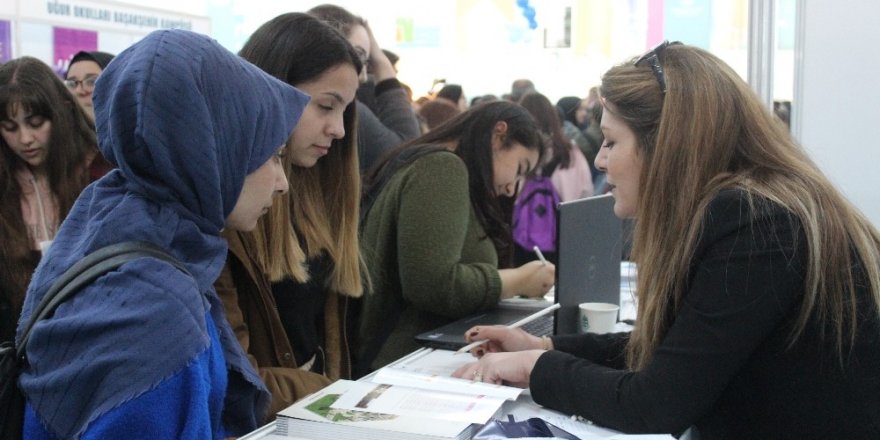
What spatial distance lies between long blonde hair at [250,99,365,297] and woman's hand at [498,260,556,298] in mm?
425

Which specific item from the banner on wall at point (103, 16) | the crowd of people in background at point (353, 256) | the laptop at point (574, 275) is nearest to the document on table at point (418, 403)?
the crowd of people in background at point (353, 256)

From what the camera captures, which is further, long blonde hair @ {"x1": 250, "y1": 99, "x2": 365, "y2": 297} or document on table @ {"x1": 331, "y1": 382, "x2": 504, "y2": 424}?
long blonde hair @ {"x1": 250, "y1": 99, "x2": 365, "y2": 297}

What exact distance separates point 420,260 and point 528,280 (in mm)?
359

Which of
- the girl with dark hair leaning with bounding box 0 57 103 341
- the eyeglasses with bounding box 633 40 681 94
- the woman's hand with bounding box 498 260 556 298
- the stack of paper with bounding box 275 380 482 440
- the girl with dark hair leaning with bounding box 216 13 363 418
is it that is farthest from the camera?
the girl with dark hair leaning with bounding box 0 57 103 341

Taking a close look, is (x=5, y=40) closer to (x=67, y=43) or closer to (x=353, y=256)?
(x=67, y=43)

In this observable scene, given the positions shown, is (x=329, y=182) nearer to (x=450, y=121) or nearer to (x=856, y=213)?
(x=450, y=121)

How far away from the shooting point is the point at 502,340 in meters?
1.79

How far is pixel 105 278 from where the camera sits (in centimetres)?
98

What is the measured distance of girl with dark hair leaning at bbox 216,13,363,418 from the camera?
5.19 feet

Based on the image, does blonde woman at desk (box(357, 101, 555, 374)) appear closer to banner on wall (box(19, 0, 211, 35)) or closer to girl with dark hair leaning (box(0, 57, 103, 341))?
girl with dark hair leaning (box(0, 57, 103, 341))

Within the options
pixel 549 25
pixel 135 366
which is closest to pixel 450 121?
pixel 135 366

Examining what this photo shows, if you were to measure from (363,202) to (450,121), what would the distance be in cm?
32

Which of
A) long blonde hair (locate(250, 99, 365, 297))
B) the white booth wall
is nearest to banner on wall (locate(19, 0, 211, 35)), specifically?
long blonde hair (locate(250, 99, 365, 297))

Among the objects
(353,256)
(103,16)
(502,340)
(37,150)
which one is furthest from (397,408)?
(103,16)
